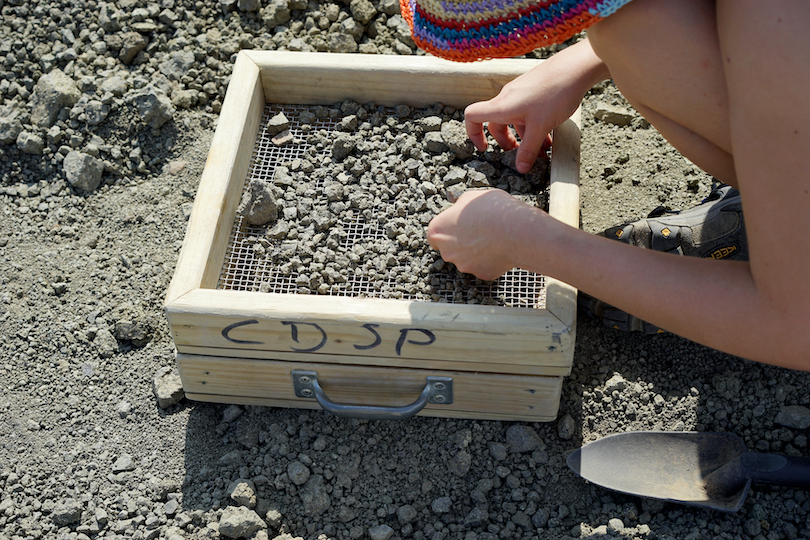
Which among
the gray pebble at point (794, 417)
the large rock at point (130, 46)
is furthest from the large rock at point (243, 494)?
the large rock at point (130, 46)

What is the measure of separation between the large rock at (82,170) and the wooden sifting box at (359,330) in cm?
57

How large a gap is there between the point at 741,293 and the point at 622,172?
3.42 feet

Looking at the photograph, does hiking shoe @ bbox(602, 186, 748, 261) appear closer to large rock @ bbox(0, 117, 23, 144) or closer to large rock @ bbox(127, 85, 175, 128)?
large rock @ bbox(127, 85, 175, 128)

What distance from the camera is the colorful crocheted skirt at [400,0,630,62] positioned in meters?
1.02

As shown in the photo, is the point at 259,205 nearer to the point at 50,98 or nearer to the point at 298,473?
the point at 298,473

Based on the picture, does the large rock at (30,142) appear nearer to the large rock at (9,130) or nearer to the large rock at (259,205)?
the large rock at (9,130)

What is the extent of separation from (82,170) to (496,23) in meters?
1.42

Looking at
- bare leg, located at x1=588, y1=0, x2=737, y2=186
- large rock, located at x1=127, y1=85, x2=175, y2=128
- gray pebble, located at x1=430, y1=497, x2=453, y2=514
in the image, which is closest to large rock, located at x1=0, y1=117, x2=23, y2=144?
large rock, located at x1=127, y1=85, x2=175, y2=128

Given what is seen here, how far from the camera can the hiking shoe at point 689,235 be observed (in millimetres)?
1676

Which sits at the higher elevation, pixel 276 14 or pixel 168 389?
pixel 276 14

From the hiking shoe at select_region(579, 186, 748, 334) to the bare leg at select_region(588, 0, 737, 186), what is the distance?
0.42 m

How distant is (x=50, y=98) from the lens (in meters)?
2.18

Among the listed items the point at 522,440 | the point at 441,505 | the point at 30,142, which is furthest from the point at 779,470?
the point at 30,142

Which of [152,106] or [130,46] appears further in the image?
[130,46]
